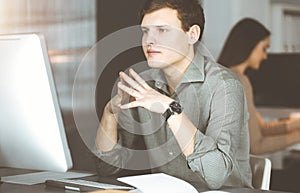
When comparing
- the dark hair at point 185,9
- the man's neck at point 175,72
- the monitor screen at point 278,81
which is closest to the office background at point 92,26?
the monitor screen at point 278,81

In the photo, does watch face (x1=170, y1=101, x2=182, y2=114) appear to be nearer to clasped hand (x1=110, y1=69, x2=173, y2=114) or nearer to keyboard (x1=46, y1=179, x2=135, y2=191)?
clasped hand (x1=110, y1=69, x2=173, y2=114)

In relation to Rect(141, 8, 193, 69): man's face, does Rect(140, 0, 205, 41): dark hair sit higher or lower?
higher

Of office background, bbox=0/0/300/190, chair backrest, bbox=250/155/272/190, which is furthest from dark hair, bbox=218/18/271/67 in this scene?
chair backrest, bbox=250/155/272/190

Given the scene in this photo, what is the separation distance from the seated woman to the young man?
1.44m

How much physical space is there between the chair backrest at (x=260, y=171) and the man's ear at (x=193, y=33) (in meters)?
0.48

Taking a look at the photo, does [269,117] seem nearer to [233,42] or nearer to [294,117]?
[294,117]

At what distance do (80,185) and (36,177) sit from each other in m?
0.28

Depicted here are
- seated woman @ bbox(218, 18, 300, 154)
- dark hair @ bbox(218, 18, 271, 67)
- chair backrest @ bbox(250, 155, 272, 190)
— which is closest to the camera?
chair backrest @ bbox(250, 155, 272, 190)

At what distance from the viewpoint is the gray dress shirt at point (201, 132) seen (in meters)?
1.81

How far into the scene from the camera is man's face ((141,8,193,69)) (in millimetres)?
2145

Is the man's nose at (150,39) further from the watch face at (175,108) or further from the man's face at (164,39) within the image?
the watch face at (175,108)

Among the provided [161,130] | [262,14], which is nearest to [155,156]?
[161,130]

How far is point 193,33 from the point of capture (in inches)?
87.7

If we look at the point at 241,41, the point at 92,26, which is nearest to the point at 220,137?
the point at 241,41
